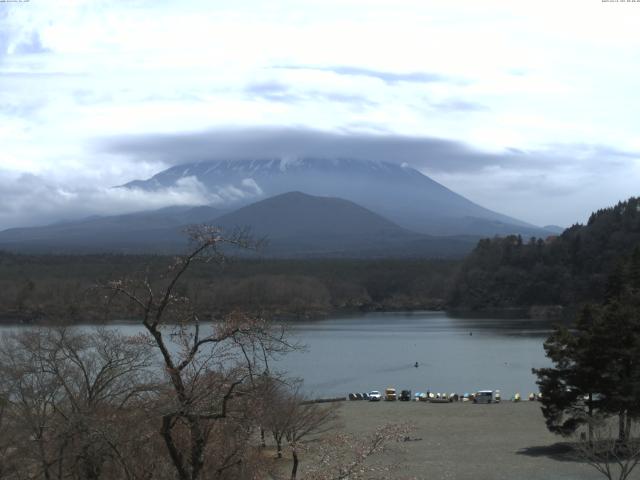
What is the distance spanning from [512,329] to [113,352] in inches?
2014

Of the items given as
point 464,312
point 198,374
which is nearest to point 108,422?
point 198,374

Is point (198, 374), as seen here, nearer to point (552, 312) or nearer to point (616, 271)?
point (616, 271)

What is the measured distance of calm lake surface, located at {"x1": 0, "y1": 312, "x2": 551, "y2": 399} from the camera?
34.3 m

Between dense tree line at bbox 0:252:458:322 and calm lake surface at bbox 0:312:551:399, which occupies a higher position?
dense tree line at bbox 0:252:458:322

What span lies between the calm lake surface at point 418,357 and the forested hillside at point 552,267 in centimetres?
1465

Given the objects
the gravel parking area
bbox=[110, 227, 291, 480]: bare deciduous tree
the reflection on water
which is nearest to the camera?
bbox=[110, 227, 291, 480]: bare deciduous tree

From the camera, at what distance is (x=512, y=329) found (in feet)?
198

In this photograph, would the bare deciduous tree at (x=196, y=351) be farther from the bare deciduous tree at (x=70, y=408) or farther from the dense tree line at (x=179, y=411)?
the bare deciduous tree at (x=70, y=408)

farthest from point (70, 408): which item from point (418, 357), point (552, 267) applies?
point (552, 267)

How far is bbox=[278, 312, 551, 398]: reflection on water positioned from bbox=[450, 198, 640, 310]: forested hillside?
→ 14.6 m

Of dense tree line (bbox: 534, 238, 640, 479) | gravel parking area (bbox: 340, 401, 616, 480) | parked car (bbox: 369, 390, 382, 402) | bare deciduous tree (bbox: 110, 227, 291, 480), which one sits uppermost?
bare deciduous tree (bbox: 110, 227, 291, 480)

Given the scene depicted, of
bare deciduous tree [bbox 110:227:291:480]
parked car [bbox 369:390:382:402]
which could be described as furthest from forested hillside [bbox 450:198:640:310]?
bare deciduous tree [bbox 110:227:291:480]

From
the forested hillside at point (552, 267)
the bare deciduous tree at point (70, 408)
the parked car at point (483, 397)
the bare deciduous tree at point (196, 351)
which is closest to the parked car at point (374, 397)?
the parked car at point (483, 397)

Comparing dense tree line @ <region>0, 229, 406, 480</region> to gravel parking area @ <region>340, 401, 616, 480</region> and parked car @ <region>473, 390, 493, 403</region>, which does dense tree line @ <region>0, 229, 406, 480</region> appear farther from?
parked car @ <region>473, 390, 493, 403</region>
